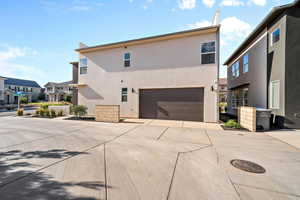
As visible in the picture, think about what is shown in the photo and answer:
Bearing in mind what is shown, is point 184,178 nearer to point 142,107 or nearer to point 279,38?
Answer: point 142,107

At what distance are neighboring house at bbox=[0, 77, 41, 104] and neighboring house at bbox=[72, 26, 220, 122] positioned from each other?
3473 centimetres

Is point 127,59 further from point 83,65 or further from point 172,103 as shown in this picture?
point 172,103

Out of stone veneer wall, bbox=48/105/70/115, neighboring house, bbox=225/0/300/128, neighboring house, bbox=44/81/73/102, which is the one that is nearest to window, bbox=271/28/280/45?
neighboring house, bbox=225/0/300/128

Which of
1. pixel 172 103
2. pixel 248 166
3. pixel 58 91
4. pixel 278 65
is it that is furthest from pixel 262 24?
pixel 58 91

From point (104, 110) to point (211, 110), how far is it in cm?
780

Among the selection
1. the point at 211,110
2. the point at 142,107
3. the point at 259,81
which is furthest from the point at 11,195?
the point at 259,81

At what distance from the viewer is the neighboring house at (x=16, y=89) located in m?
33.7

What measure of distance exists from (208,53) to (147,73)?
15.6 feet

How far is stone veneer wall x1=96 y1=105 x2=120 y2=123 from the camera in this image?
897 centimetres

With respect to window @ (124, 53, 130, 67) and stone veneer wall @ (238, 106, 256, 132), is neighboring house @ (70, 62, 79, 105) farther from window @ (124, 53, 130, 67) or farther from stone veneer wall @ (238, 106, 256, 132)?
stone veneer wall @ (238, 106, 256, 132)

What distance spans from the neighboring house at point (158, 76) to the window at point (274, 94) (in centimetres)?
343

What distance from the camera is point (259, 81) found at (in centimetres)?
963

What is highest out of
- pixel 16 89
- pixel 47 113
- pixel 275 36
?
pixel 275 36

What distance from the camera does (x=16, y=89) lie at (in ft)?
126
